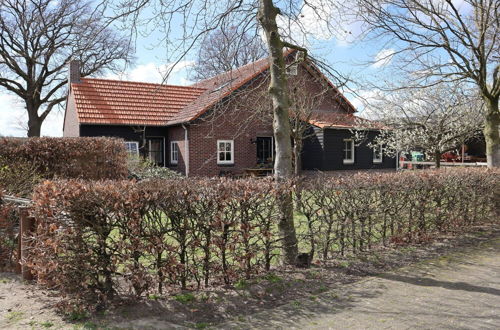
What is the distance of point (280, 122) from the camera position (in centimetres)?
629

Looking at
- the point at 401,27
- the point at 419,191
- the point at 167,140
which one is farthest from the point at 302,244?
the point at 167,140

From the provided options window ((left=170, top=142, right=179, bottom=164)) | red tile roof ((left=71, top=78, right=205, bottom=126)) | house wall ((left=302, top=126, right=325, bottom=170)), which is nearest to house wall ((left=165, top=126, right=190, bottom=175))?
window ((left=170, top=142, right=179, bottom=164))

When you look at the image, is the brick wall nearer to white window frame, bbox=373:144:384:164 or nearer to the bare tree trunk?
white window frame, bbox=373:144:384:164

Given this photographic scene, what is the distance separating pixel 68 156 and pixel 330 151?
1415 cm

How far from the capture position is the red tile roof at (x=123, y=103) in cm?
2023

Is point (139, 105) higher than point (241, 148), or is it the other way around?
point (139, 105)

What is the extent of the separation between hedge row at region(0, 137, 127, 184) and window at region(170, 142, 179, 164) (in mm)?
7326

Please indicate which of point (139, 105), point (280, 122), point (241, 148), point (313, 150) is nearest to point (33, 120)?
point (139, 105)

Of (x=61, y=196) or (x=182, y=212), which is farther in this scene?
(x=182, y=212)

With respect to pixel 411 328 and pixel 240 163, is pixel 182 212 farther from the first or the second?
pixel 240 163

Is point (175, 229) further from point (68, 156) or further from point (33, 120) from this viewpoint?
point (33, 120)

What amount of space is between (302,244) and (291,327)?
2.21m

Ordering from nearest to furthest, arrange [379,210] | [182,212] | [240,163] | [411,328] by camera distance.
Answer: [411,328], [182,212], [379,210], [240,163]

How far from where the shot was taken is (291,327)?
4180 millimetres
